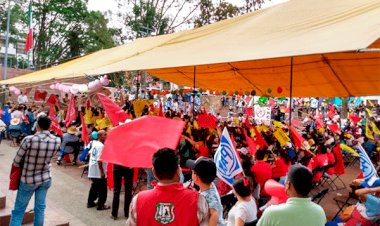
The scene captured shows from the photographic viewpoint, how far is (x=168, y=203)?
2.23m

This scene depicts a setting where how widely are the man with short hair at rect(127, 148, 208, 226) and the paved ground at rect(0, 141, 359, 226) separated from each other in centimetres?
409

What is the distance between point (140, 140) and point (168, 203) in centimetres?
164

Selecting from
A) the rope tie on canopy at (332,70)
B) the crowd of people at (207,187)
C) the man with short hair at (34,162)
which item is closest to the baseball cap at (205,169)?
the crowd of people at (207,187)

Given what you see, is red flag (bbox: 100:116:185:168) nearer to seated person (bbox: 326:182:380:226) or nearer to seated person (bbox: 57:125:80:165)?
seated person (bbox: 326:182:380:226)

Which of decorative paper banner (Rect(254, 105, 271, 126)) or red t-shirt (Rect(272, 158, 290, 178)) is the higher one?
decorative paper banner (Rect(254, 105, 271, 126))

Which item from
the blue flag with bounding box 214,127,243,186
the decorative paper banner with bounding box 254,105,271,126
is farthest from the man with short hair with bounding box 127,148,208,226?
the decorative paper banner with bounding box 254,105,271,126

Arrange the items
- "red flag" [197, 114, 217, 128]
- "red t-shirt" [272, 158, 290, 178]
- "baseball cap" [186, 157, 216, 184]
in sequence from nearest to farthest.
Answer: "baseball cap" [186, 157, 216, 184] < "red t-shirt" [272, 158, 290, 178] < "red flag" [197, 114, 217, 128]

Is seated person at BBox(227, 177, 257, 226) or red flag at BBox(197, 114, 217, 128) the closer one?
seated person at BBox(227, 177, 257, 226)

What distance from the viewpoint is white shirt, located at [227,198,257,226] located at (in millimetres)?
3340

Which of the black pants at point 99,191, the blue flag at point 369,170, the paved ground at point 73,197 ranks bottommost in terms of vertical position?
the paved ground at point 73,197

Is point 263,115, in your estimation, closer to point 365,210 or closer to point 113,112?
point 113,112

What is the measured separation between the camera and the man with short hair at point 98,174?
21.9 ft

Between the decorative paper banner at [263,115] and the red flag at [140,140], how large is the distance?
40.8ft

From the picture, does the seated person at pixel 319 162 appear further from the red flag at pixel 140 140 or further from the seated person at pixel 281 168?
the red flag at pixel 140 140
